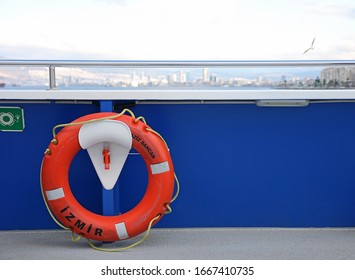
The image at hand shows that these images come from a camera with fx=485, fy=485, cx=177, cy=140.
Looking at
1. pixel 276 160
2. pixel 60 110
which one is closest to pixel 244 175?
pixel 276 160

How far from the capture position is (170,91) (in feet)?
7.49

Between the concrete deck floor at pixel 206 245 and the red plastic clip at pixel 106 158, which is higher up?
the red plastic clip at pixel 106 158

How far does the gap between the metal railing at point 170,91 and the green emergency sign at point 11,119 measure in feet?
0.36

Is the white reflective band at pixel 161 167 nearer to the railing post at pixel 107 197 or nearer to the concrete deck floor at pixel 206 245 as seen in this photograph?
the railing post at pixel 107 197

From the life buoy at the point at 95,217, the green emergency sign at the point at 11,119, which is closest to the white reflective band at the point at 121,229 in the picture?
the life buoy at the point at 95,217

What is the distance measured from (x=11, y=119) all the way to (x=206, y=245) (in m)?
1.14

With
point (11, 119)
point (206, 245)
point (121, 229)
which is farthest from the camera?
point (11, 119)

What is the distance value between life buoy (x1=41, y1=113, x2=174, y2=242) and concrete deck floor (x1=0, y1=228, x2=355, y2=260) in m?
0.11

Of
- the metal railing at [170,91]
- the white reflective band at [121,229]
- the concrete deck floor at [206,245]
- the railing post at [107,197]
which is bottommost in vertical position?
the concrete deck floor at [206,245]

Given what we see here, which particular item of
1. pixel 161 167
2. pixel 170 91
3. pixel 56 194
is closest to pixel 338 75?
pixel 170 91

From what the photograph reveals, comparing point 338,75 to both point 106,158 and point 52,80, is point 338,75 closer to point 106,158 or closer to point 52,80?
point 106,158

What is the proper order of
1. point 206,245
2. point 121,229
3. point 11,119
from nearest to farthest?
1. point 121,229
2. point 206,245
3. point 11,119

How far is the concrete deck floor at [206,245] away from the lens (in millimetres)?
2109

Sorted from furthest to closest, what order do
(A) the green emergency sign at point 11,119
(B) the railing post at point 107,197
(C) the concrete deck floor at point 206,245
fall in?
(A) the green emergency sign at point 11,119, (B) the railing post at point 107,197, (C) the concrete deck floor at point 206,245
